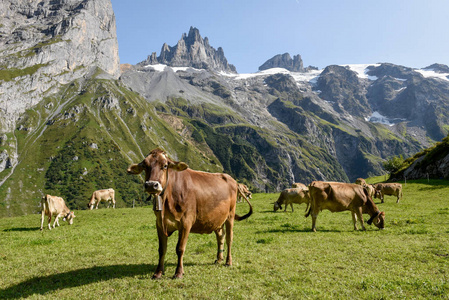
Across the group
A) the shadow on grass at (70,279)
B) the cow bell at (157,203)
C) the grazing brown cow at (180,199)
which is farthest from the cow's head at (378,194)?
the cow bell at (157,203)

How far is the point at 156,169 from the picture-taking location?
7.66 meters

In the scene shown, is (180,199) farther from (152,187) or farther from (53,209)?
(53,209)

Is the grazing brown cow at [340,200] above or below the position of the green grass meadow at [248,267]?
above

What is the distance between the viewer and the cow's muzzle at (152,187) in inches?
280

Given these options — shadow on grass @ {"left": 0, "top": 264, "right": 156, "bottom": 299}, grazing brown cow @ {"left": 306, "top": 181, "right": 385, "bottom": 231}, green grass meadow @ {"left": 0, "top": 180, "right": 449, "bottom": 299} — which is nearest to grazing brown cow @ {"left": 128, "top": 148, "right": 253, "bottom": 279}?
green grass meadow @ {"left": 0, "top": 180, "right": 449, "bottom": 299}

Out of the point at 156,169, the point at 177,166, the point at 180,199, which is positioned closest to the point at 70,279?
the point at 180,199

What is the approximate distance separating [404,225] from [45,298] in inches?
825

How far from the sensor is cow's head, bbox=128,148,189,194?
7176 millimetres

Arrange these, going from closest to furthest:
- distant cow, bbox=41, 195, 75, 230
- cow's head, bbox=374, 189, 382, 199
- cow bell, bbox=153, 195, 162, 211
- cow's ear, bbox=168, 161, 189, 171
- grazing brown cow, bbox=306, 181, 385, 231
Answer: cow bell, bbox=153, 195, 162, 211 < cow's ear, bbox=168, 161, 189, 171 < grazing brown cow, bbox=306, 181, 385, 231 < distant cow, bbox=41, 195, 75, 230 < cow's head, bbox=374, 189, 382, 199

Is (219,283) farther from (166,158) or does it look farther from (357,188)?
(357,188)

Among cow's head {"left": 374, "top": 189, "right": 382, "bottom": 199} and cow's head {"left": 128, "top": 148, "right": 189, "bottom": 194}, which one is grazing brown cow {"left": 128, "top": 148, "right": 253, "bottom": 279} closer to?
cow's head {"left": 128, "top": 148, "right": 189, "bottom": 194}

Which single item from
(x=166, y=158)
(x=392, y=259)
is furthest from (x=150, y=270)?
(x=392, y=259)

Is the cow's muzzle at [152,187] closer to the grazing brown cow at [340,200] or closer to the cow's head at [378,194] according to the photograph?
the grazing brown cow at [340,200]

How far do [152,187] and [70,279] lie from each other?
16.3 ft
